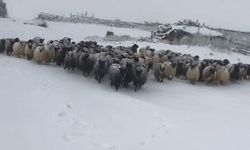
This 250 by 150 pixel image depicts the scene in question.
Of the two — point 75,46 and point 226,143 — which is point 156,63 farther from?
point 226,143

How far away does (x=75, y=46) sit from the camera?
20.5m

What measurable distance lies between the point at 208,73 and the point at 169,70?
1.57 meters

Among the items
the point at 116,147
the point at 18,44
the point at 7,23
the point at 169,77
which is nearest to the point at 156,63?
the point at 169,77

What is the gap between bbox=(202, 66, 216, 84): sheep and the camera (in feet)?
66.2

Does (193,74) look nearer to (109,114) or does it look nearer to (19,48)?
(19,48)

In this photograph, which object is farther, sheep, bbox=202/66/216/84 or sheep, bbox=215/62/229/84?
sheep, bbox=215/62/229/84

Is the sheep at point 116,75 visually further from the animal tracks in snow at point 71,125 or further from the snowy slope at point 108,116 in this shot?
the animal tracks in snow at point 71,125

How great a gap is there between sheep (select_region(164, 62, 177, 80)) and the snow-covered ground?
0.87 metres

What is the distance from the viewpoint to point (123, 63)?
17797 millimetres

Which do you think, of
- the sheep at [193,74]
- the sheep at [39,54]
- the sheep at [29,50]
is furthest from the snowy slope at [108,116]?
the sheep at [29,50]

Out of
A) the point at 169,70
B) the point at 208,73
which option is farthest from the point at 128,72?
the point at 208,73

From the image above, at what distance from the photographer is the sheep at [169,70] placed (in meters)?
19.9

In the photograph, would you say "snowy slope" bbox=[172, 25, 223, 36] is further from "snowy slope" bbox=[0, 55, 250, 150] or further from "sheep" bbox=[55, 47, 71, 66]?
"snowy slope" bbox=[0, 55, 250, 150]

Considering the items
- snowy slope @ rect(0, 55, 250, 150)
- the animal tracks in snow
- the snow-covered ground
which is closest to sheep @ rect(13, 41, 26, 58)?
the snow-covered ground
